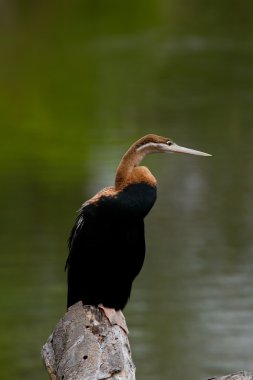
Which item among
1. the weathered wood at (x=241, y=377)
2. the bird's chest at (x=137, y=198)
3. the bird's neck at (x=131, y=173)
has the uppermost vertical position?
the bird's neck at (x=131, y=173)

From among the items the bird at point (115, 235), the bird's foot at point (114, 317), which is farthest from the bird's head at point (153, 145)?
the bird's foot at point (114, 317)

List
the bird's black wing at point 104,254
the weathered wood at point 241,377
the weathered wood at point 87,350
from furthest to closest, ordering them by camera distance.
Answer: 1. the bird's black wing at point 104,254
2. the weathered wood at point 87,350
3. the weathered wood at point 241,377

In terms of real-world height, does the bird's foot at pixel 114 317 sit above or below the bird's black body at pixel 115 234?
below

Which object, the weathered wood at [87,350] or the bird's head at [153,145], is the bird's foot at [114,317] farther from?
the bird's head at [153,145]

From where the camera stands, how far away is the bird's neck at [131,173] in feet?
18.4

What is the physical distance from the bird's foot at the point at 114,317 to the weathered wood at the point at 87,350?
0.03 metres

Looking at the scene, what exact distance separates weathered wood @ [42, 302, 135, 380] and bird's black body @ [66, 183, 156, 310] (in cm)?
51

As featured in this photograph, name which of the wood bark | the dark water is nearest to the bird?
the wood bark

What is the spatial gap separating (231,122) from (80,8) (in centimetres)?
1844

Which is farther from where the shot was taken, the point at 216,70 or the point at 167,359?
the point at 216,70

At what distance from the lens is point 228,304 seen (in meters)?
11.5

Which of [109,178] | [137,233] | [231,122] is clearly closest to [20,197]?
[109,178]

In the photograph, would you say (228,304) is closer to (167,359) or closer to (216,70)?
(167,359)

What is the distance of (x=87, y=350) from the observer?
4.93 m
